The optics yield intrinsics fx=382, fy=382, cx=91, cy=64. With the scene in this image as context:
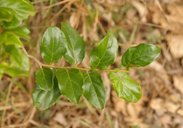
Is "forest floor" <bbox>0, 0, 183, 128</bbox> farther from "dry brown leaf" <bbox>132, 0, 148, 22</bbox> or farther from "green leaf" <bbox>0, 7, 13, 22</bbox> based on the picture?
"green leaf" <bbox>0, 7, 13, 22</bbox>

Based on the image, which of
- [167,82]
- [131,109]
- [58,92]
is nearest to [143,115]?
[131,109]

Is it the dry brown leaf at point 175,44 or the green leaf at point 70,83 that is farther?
the dry brown leaf at point 175,44

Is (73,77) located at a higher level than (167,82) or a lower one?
higher

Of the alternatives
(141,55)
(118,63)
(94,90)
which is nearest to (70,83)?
(94,90)

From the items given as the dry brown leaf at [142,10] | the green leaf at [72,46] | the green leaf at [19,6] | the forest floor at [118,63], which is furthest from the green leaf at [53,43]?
the dry brown leaf at [142,10]

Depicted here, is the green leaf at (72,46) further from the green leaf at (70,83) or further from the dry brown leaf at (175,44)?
the dry brown leaf at (175,44)

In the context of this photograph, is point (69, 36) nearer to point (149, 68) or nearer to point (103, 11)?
point (103, 11)

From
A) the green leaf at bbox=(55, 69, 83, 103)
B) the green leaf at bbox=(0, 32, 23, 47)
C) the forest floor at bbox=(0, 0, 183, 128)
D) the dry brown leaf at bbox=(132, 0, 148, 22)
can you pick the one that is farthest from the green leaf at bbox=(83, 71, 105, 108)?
the dry brown leaf at bbox=(132, 0, 148, 22)
